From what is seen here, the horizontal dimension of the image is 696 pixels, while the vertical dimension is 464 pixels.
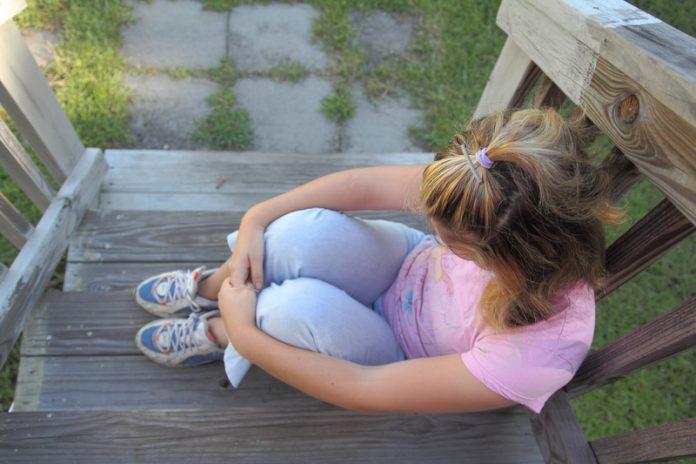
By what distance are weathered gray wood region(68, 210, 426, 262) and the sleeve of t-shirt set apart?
107 cm

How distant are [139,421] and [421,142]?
67.2 inches

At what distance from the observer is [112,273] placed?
1.77m

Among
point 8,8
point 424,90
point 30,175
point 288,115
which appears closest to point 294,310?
point 30,175

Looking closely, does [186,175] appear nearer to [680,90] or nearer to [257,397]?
[257,397]

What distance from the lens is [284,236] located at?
4.76ft

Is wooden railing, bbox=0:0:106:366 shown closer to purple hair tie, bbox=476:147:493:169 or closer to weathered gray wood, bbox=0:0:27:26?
weathered gray wood, bbox=0:0:27:26

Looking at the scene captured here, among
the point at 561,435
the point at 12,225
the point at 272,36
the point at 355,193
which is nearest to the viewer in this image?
the point at 561,435

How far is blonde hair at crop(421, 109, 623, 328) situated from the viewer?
90cm

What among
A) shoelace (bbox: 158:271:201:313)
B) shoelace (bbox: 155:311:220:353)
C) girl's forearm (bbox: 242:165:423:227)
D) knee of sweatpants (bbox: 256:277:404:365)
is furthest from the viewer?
shoelace (bbox: 158:271:201:313)

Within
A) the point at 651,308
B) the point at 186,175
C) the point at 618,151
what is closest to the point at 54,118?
the point at 186,175

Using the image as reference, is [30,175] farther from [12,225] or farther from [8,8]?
[8,8]

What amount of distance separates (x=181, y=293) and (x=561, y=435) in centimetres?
113

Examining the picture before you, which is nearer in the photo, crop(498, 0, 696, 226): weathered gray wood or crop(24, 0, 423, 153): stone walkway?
crop(498, 0, 696, 226): weathered gray wood

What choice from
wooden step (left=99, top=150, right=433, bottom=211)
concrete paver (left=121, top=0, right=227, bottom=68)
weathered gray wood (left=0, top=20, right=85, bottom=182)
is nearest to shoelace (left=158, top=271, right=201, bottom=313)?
wooden step (left=99, top=150, right=433, bottom=211)
